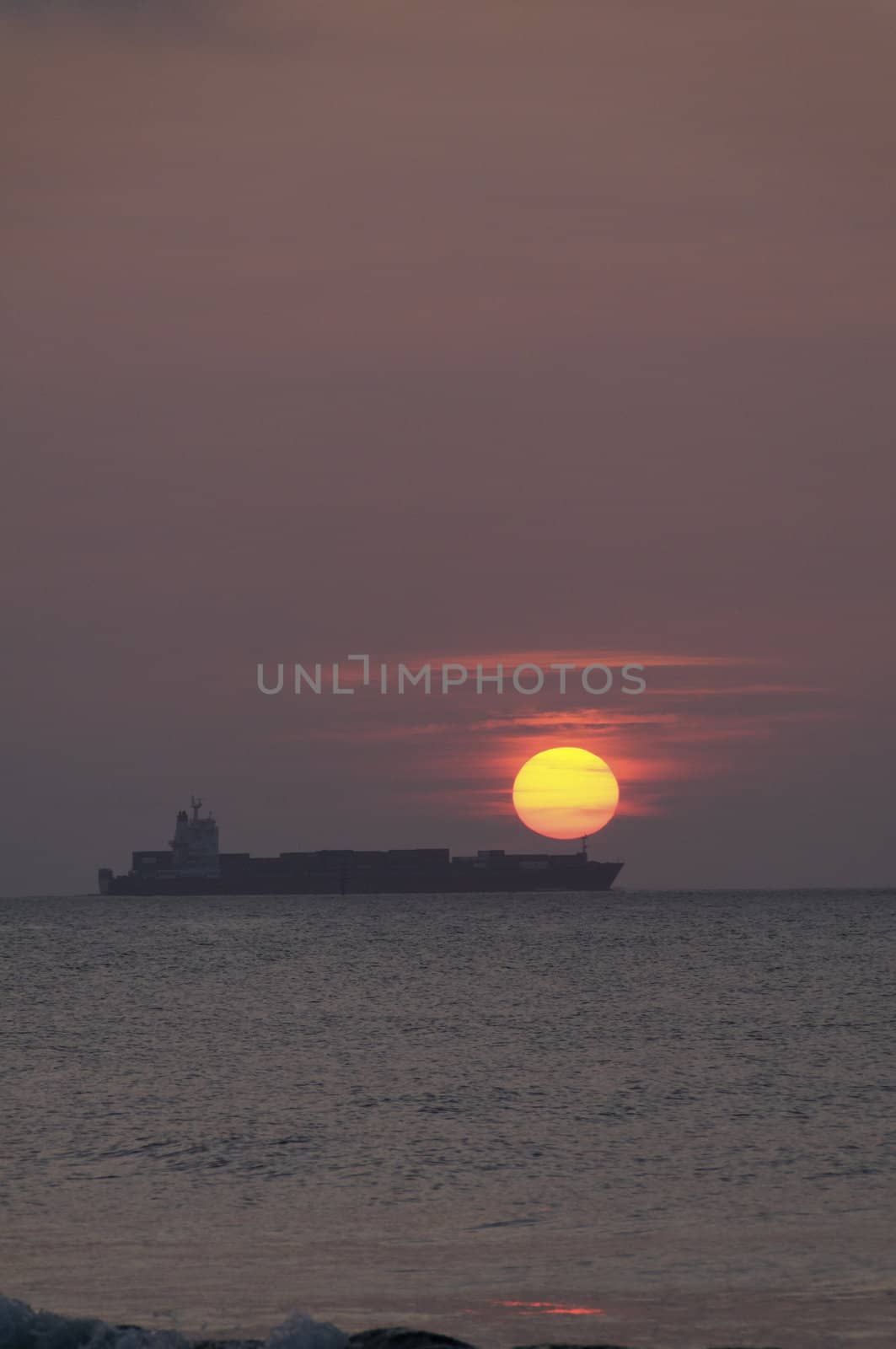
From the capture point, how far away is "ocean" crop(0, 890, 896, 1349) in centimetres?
1872

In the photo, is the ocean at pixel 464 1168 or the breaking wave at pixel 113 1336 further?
the ocean at pixel 464 1168

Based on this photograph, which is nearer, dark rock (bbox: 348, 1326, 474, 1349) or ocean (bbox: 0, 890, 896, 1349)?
dark rock (bbox: 348, 1326, 474, 1349)

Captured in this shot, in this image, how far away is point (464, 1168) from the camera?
27.8m

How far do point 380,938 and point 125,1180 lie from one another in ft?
379

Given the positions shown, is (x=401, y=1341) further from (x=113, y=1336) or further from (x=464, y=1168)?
(x=464, y=1168)

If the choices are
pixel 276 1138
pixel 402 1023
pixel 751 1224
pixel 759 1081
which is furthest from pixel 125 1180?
pixel 402 1023

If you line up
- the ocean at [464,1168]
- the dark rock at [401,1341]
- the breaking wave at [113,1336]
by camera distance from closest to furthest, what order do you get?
the dark rock at [401,1341] < the breaking wave at [113,1336] < the ocean at [464,1168]

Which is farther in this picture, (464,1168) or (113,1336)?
(464,1168)

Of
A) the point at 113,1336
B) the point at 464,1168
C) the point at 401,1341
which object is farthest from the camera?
the point at 464,1168

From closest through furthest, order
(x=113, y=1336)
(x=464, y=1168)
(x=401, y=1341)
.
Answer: (x=401, y=1341) → (x=113, y=1336) → (x=464, y=1168)

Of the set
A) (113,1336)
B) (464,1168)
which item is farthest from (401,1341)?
(464,1168)

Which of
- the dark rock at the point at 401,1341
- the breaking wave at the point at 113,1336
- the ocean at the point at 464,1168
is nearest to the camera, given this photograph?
the dark rock at the point at 401,1341

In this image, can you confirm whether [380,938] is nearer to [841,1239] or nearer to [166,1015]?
[166,1015]

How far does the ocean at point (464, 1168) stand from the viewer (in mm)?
18719
